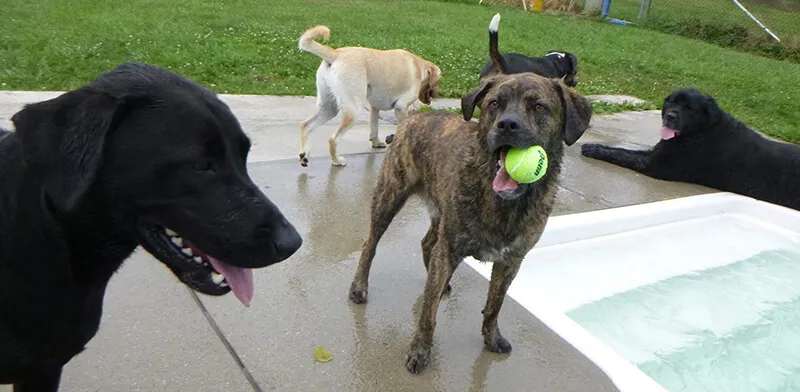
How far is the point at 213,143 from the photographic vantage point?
6.02 feet

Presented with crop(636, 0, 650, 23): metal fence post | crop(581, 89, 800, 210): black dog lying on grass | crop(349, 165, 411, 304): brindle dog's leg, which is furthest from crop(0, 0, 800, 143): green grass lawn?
crop(349, 165, 411, 304): brindle dog's leg

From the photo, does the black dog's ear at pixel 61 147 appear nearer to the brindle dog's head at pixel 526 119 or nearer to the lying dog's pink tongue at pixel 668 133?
the brindle dog's head at pixel 526 119

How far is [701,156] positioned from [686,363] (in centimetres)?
361

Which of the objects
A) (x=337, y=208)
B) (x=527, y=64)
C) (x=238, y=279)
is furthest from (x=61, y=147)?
(x=527, y=64)

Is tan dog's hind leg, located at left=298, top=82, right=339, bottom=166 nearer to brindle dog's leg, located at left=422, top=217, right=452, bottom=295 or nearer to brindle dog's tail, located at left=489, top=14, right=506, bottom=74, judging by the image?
brindle dog's tail, located at left=489, top=14, right=506, bottom=74

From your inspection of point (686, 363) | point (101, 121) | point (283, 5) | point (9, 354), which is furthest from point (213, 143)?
point (283, 5)

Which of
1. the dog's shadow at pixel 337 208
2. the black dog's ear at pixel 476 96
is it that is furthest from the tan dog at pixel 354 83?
the black dog's ear at pixel 476 96

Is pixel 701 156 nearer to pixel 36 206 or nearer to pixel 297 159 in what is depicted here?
pixel 297 159

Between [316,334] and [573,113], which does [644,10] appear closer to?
[573,113]

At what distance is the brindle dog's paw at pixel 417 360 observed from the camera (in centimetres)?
295

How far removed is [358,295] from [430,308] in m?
0.66

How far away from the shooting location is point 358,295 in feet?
11.5

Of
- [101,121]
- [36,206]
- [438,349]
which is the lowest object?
[438,349]

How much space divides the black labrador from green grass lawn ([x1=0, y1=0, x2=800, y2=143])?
6095mm
